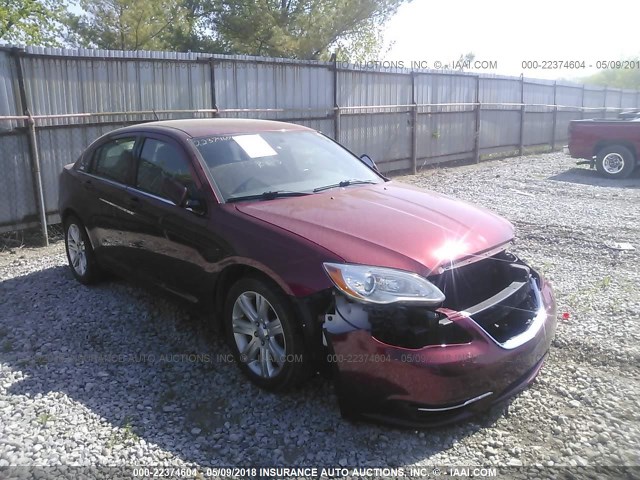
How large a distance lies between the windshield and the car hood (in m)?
0.20

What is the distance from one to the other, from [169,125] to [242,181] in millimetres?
1074

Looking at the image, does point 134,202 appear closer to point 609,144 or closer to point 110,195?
point 110,195

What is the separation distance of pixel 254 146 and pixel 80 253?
235cm

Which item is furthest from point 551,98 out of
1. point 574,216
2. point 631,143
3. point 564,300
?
point 564,300

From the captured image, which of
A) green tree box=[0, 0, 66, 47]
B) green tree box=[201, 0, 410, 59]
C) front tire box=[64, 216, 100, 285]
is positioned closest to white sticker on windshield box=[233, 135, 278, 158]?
front tire box=[64, 216, 100, 285]

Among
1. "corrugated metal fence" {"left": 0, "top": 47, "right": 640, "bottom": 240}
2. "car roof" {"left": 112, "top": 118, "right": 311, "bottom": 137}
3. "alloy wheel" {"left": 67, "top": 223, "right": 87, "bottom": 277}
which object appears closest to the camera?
"car roof" {"left": 112, "top": 118, "right": 311, "bottom": 137}

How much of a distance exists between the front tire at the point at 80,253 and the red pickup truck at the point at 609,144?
12016 mm

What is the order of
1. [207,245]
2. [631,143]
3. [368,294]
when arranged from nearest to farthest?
[368,294] → [207,245] → [631,143]

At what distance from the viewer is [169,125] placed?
4645 millimetres

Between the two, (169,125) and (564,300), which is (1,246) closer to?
(169,125)

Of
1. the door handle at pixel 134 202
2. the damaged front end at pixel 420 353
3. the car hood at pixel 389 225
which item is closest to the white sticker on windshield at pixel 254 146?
the car hood at pixel 389 225

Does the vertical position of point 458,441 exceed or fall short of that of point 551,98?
it falls short

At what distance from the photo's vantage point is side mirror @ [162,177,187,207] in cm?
386

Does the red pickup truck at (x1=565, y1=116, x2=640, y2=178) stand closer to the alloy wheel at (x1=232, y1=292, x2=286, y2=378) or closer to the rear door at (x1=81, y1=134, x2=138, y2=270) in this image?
the rear door at (x1=81, y1=134, x2=138, y2=270)
